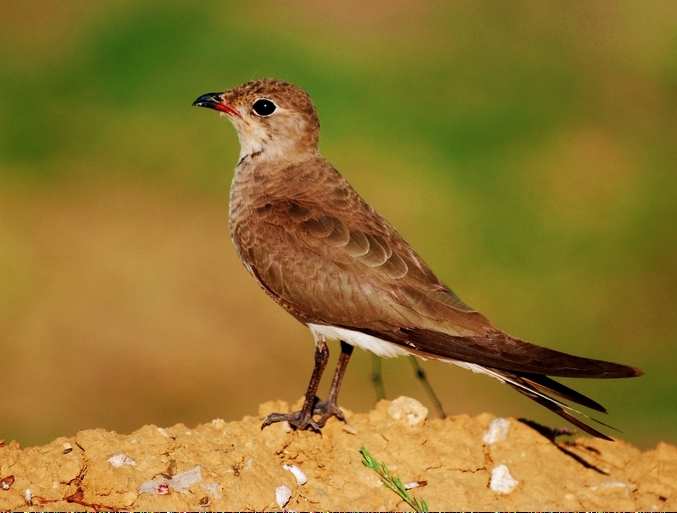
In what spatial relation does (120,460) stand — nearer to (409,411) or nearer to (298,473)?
(298,473)

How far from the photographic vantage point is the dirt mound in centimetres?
530

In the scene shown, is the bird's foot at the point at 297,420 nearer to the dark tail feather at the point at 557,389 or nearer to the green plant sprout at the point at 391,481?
the green plant sprout at the point at 391,481

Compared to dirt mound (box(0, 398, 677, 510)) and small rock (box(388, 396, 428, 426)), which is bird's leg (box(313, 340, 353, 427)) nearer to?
dirt mound (box(0, 398, 677, 510))

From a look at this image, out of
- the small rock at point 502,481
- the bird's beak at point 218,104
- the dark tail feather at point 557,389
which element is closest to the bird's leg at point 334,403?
the small rock at point 502,481

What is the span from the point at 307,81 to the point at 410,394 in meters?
6.03

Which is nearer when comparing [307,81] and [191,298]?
[191,298]

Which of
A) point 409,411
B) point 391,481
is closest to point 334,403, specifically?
point 409,411

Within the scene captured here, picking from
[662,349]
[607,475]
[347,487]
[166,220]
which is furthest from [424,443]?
[166,220]

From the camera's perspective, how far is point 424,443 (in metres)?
6.17

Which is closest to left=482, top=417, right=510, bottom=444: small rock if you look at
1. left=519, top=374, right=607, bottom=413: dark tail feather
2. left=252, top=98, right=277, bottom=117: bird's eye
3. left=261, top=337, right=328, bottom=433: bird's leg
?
left=519, top=374, right=607, bottom=413: dark tail feather

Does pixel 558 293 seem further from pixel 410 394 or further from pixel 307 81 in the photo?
pixel 307 81

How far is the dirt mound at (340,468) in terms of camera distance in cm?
530

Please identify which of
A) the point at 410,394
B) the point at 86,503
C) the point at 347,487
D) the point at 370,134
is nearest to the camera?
the point at 86,503

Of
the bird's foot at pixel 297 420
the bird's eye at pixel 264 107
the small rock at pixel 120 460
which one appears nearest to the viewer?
the small rock at pixel 120 460
